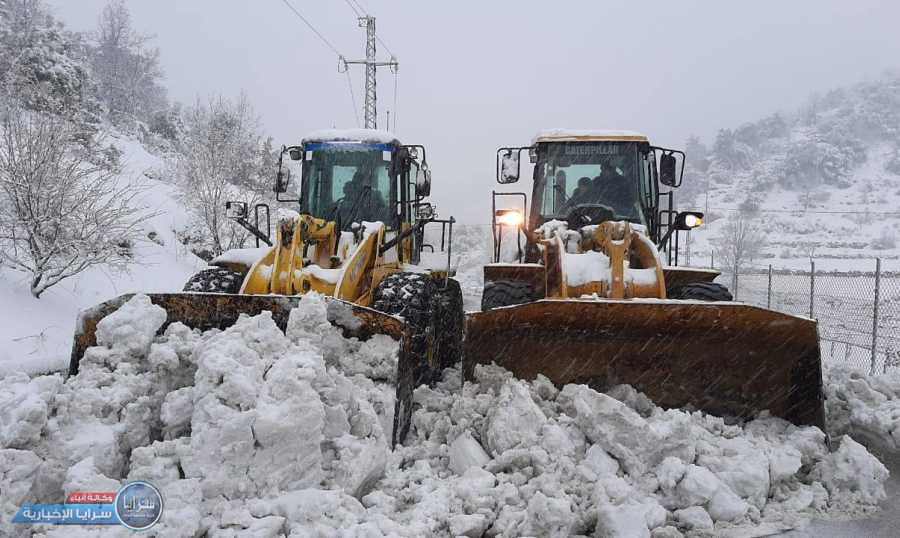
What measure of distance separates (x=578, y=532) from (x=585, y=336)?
179cm

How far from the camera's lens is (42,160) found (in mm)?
10742

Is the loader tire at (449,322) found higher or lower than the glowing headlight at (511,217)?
lower

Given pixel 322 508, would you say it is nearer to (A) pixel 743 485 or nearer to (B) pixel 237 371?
(B) pixel 237 371

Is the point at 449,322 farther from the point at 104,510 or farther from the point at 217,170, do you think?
the point at 217,170

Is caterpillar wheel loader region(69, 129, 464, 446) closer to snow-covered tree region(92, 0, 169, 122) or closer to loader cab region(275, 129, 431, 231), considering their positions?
loader cab region(275, 129, 431, 231)

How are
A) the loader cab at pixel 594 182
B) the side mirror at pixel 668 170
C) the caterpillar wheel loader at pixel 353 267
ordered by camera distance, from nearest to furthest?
the caterpillar wheel loader at pixel 353 267 < the side mirror at pixel 668 170 < the loader cab at pixel 594 182

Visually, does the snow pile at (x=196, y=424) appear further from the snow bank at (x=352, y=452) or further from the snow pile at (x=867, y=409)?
the snow pile at (x=867, y=409)

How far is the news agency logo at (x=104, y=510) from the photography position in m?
3.02

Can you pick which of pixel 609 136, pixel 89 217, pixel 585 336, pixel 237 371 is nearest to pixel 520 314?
pixel 585 336

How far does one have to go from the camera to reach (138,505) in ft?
10.2

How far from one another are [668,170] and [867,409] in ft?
9.49

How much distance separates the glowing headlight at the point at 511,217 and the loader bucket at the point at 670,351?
97.6 inches

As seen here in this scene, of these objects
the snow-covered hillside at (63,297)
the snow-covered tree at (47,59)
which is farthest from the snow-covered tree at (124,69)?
the snow-covered hillside at (63,297)

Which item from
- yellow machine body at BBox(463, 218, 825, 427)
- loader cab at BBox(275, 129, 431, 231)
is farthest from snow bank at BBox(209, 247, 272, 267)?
yellow machine body at BBox(463, 218, 825, 427)
